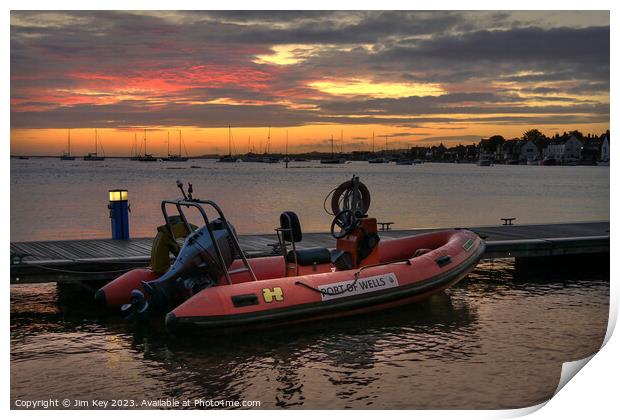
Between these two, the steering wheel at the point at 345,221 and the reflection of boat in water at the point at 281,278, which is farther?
the steering wheel at the point at 345,221

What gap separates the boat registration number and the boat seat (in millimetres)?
720

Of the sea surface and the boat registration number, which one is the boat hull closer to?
the boat registration number

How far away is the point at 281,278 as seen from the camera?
30.6 ft

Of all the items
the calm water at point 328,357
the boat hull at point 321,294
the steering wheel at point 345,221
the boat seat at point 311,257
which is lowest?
the calm water at point 328,357

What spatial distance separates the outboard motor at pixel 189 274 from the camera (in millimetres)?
8977

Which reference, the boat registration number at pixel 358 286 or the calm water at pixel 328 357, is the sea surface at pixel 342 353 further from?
the boat registration number at pixel 358 286

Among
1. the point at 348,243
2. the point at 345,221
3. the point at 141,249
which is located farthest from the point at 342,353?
the point at 141,249

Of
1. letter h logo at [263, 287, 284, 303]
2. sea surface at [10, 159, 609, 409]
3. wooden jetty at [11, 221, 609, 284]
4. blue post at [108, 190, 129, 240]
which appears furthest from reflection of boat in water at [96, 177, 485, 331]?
blue post at [108, 190, 129, 240]

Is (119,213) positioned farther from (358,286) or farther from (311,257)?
(358,286)

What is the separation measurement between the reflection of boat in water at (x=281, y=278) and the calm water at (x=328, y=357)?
369 mm

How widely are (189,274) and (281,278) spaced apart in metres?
1.18

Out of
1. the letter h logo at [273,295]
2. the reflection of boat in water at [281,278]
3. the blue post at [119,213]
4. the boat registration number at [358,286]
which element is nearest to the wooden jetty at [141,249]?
the blue post at [119,213]

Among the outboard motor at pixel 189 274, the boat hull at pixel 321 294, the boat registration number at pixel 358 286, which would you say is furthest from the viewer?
the boat registration number at pixel 358 286
